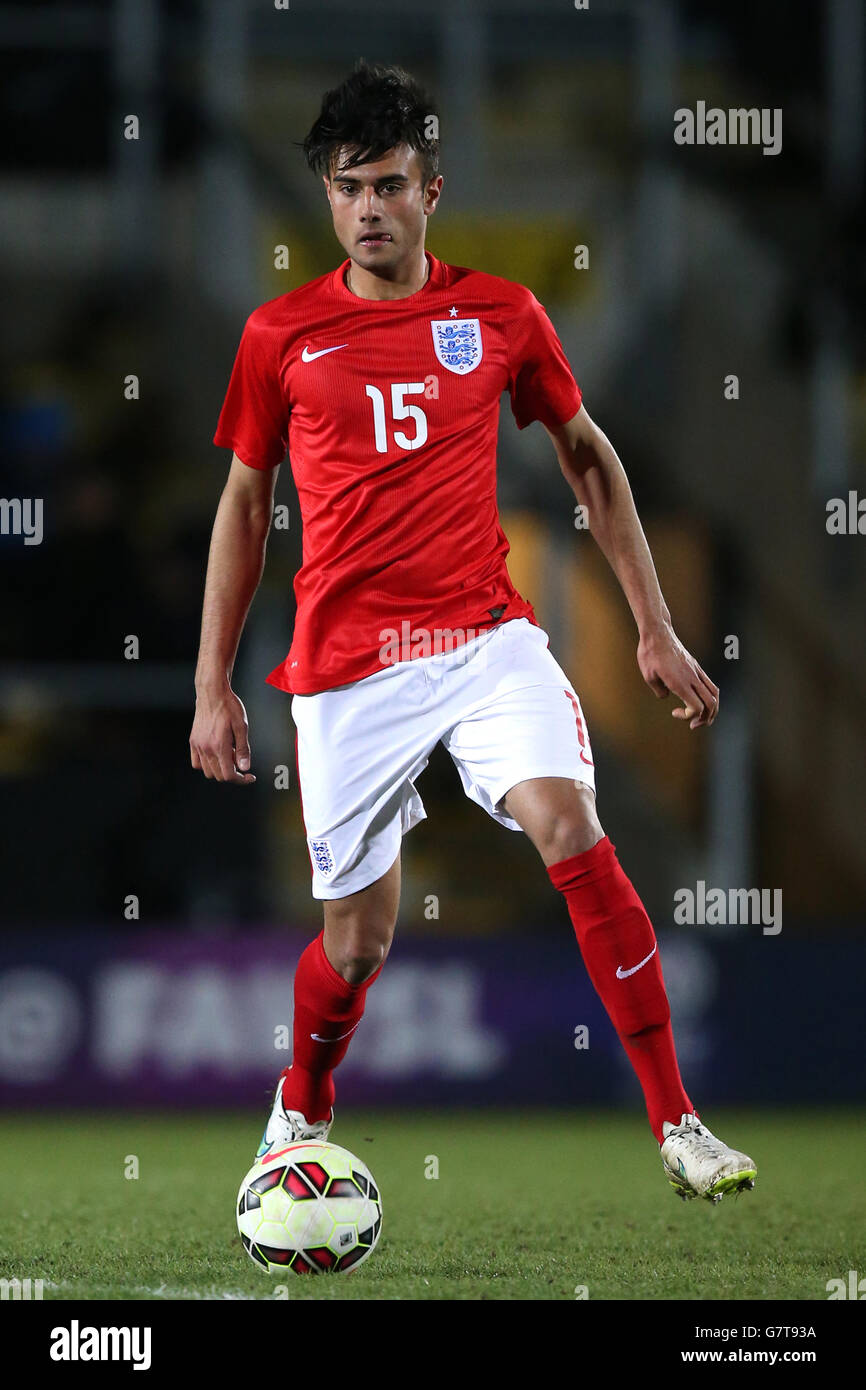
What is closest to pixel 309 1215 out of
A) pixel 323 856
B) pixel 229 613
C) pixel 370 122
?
pixel 323 856

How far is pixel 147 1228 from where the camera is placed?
14.1ft

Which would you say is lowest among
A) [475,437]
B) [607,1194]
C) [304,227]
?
[607,1194]

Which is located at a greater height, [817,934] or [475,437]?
[475,437]

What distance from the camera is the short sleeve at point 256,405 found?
3.99m

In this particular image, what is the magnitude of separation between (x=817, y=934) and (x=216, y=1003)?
2435 millimetres

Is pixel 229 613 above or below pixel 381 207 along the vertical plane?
below

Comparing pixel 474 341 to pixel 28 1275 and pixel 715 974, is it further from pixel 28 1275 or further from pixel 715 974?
pixel 715 974

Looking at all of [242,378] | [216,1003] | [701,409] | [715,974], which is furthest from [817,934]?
[242,378]

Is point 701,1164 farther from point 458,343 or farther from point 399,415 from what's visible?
point 458,343

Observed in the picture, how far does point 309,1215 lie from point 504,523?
5.93 meters

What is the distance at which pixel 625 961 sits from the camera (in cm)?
368

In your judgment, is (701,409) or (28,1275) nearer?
(28,1275)

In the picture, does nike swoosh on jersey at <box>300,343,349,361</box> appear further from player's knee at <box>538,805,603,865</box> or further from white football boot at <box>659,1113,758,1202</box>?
white football boot at <box>659,1113,758,1202</box>

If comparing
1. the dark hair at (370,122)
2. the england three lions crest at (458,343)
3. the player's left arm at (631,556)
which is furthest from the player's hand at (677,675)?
the dark hair at (370,122)
